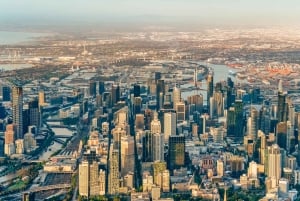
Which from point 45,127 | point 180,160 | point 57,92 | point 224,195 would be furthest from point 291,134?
point 57,92

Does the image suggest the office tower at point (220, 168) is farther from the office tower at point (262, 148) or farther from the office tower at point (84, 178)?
the office tower at point (84, 178)

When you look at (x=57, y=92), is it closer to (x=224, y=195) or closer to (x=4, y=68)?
(x=4, y=68)

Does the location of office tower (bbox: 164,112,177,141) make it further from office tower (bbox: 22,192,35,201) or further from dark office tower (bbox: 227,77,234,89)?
office tower (bbox: 22,192,35,201)

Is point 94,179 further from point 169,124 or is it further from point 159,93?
point 159,93

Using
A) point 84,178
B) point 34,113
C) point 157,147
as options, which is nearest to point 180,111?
point 34,113

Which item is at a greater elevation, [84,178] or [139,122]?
[139,122]

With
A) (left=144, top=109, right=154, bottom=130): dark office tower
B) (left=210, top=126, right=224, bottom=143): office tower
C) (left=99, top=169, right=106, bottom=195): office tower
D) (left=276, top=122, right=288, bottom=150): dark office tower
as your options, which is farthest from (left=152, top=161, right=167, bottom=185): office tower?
(left=210, top=126, right=224, bottom=143): office tower
